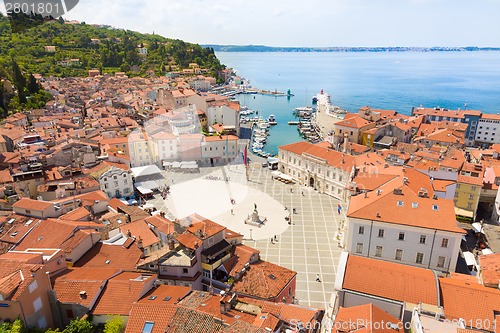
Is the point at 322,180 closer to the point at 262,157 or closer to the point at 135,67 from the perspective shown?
the point at 262,157

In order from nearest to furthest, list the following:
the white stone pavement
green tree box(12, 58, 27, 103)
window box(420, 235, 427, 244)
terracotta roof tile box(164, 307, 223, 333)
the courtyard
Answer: terracotta roof tile box(164, 307, 223, 333)
window box(420, 235, 427, 244)
the courtyard
the white stone pavement
green tree box(12, 58, 27, 103)

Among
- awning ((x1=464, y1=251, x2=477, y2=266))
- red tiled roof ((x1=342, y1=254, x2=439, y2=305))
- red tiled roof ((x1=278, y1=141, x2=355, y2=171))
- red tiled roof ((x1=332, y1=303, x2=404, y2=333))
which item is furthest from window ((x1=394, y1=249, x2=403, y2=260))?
red tiled roof ((x1=278, y1=141, x2=355, y2=171))

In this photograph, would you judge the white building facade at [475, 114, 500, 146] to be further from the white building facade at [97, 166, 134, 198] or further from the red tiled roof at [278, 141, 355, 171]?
the white building facade at [97, 166, 134, 198]

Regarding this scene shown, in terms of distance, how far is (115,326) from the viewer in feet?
54.7

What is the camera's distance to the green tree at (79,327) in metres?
16.5

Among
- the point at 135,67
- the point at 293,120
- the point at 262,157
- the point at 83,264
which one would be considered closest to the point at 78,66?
the point at 135,67

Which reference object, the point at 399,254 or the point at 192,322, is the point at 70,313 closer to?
the point at 192,322

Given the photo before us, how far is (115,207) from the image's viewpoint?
118ft

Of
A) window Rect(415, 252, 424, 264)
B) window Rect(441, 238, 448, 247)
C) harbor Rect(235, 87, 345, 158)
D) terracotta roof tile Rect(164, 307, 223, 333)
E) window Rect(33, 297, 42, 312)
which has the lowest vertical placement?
harbor Rect(235, 87, 345, 158)

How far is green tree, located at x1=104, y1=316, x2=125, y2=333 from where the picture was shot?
16581mm

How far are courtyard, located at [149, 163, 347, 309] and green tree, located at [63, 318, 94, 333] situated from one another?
15.2m

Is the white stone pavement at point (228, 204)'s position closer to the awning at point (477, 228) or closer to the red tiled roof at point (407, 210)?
the red tiled roof at point (407, 210)

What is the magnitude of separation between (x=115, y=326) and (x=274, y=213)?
26310mm

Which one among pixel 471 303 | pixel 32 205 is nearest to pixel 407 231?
pixel 471 303
